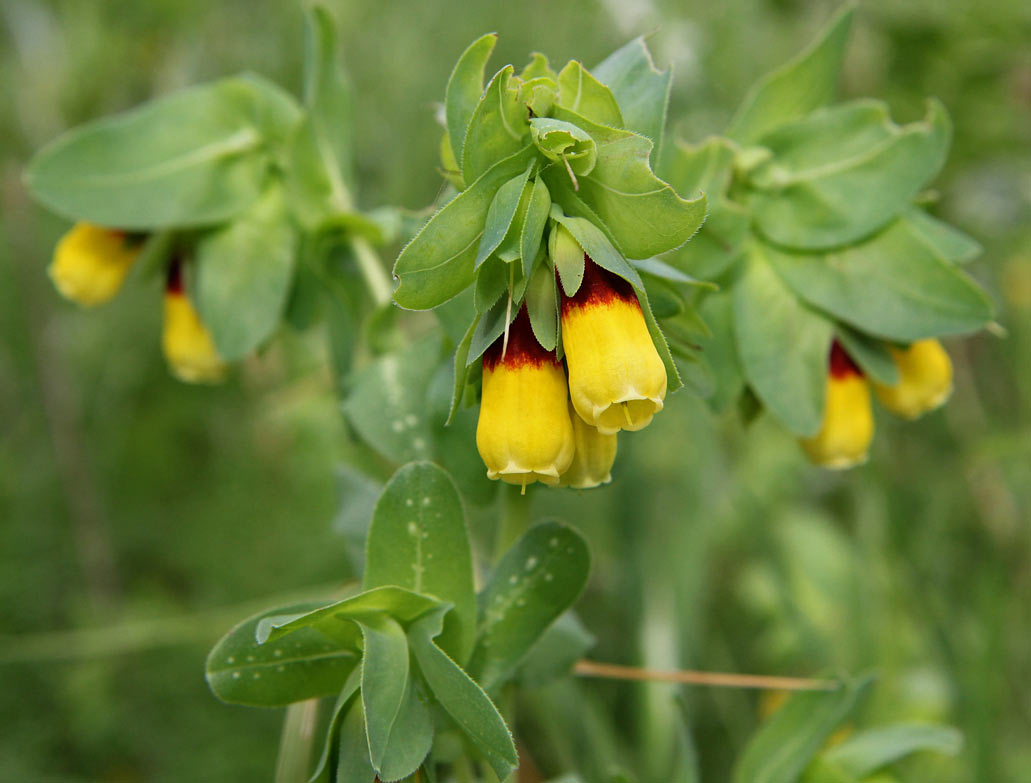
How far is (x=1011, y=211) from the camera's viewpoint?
101 inches

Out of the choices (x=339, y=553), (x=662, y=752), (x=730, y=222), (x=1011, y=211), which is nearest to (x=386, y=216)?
(x=730, y=222)

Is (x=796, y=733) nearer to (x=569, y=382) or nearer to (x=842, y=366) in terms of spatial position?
(x=842, y=366)

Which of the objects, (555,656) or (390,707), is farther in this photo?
(555,656)

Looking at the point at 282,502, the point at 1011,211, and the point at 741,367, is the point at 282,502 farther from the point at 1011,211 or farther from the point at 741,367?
the point at 1011,211

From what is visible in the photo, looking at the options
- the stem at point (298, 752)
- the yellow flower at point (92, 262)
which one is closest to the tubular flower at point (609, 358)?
the stem at point (298, 752)

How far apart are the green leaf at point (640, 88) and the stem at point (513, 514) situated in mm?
311

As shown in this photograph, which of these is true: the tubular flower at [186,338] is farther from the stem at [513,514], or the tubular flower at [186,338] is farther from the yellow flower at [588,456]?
the yellow flower at [588,456]

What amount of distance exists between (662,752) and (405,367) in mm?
760

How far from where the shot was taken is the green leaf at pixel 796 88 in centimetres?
93

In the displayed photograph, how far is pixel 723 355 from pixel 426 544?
336mm

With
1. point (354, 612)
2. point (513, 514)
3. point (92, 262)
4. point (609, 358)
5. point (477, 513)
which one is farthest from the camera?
point (477, 513)

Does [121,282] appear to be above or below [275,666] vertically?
above

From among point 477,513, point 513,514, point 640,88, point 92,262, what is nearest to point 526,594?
point 513,514

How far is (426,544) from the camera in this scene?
Result: 29.0 inches
